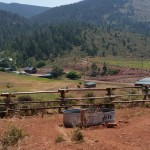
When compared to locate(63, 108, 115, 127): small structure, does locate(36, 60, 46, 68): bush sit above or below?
below

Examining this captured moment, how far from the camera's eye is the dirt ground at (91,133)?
12.0 metres

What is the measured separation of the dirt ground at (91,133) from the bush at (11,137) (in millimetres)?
158

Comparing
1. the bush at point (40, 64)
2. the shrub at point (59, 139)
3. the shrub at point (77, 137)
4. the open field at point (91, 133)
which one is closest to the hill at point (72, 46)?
the bush at point (40, 64)

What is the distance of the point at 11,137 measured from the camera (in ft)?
40.8

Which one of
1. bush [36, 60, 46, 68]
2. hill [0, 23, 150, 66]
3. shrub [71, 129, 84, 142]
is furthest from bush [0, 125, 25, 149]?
hill [0, 23, 150, 66]

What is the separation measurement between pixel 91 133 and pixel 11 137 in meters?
2.67

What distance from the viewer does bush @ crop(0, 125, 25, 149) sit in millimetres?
12163

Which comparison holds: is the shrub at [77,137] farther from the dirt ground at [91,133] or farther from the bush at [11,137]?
the bush at [11,137]

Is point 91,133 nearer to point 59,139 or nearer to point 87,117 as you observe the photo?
point 87,117

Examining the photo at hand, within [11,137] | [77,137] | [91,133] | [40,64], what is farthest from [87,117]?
[40,64]

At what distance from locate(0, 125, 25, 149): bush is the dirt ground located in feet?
0.52

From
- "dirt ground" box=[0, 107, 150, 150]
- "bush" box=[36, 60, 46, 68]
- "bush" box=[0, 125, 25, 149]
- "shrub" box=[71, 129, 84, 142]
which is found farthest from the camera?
"bush" box=[36, 60, 46, 68]

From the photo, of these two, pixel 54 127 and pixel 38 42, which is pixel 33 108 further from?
pixel 38 42

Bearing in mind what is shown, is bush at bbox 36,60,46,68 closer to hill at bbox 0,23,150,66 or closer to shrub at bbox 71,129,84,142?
hill at bbox 0,23,150,66
